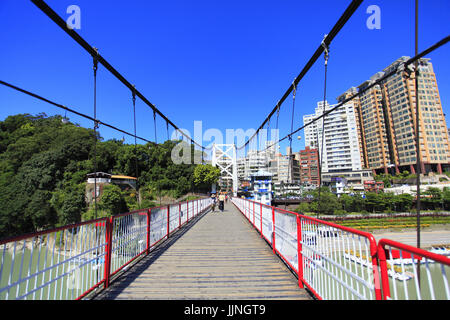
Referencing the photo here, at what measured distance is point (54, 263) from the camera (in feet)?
7.93

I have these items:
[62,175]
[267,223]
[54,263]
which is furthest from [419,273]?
[62,175]

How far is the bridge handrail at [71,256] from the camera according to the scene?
193 centimetres

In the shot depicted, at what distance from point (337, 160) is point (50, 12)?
81806 millimetres

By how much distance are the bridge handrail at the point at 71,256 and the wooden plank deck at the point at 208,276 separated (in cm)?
27

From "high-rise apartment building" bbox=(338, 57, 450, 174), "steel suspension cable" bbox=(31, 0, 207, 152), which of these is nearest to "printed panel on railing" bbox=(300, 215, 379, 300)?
"steel suspension cable" bbox=(31, 0, 207, 152)

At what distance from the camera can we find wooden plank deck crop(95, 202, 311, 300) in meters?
2.86

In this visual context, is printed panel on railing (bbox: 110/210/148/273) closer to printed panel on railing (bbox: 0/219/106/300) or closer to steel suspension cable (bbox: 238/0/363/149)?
printed panel on railing (bbox: 0/219/106/300)

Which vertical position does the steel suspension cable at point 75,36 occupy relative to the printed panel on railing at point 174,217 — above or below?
above

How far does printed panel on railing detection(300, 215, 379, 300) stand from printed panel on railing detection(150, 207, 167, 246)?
3311mm

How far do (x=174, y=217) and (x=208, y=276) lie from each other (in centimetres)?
386

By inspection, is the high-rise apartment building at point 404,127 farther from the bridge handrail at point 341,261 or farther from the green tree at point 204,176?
the bridge handrail at point 341,261

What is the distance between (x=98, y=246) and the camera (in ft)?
10.3

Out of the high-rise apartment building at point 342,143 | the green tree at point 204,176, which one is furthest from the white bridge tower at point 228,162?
the high-rise apartment building at point 342,143
